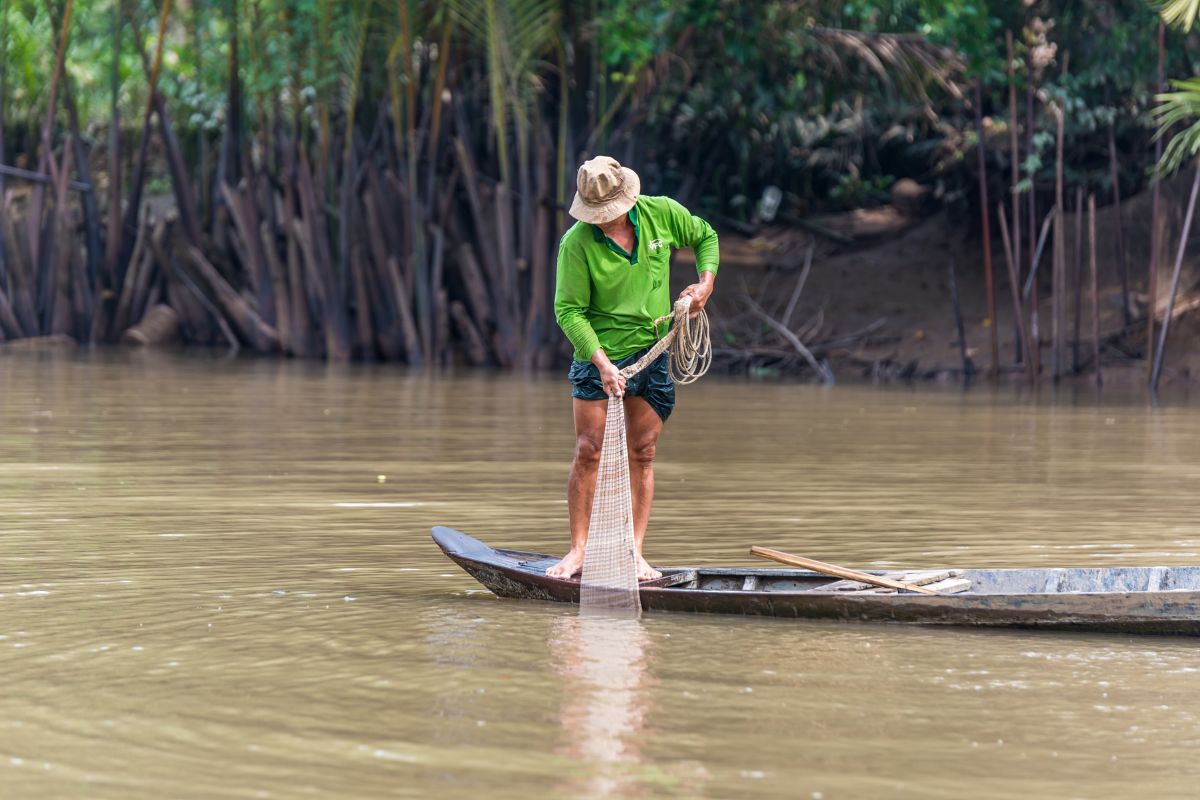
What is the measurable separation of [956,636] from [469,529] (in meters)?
2.89

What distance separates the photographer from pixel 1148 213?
67.5 feet

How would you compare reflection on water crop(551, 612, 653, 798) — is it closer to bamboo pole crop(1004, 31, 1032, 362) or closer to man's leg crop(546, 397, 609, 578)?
man's leg crop(546, 397, 609, 578)

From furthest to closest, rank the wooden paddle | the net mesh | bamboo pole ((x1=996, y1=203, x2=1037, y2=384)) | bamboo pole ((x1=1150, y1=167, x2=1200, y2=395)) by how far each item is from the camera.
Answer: bamboo pole ((x1=996, y1=203, x2=1037, y2=384)), bamboo pole ((x1=1150, y1=167, x2=1200, y2=395)), the net mesh, the wooden paddle

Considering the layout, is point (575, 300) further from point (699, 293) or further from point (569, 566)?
point (569, 566)

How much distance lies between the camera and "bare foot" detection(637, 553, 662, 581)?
244 inches

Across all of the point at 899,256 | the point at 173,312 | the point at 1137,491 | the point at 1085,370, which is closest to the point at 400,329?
the point at 173,312

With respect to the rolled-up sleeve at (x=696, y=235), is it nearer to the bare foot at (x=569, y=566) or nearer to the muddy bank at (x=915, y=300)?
the bare foot at (x=569, y=566)

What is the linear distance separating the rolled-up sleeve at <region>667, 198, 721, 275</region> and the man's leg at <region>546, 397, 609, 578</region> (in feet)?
2.19

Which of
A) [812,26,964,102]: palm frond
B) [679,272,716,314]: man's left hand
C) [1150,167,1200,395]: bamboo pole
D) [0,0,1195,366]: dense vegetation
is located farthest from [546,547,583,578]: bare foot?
[812,26,964,102]: palm frond

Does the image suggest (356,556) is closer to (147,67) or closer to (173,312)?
(147,67)

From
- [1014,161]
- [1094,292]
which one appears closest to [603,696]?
[1094,292]

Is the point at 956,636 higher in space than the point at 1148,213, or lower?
lower

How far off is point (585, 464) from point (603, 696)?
Answer: 190cm

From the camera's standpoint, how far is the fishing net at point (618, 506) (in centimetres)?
597
